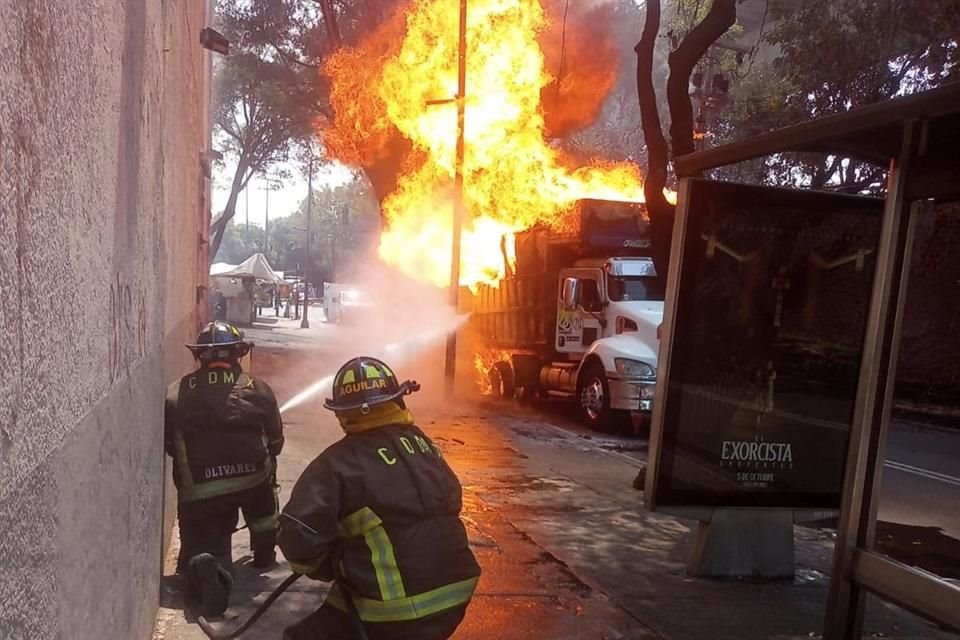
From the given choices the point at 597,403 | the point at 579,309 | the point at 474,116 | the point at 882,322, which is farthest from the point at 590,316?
the point at 882,322

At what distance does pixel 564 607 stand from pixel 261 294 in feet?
199

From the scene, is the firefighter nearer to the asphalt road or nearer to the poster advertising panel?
the poster advertising panel

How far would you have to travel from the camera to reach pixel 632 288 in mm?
14242

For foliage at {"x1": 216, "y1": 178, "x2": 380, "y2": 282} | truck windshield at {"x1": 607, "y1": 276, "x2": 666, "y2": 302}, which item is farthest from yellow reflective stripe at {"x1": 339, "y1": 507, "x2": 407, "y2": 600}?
foliage at {"x1": 216, "y1": 178, "x2": 380, "y2": 282}

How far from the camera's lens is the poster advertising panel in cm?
578

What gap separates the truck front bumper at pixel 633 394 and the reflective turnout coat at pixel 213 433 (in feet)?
27.4

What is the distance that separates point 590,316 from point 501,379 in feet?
12.1

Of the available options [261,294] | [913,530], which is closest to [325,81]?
[913,530]

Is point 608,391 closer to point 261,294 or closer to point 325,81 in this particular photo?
point 325,81

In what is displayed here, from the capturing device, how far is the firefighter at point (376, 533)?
302 centimetres

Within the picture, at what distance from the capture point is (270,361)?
2267 centimetres

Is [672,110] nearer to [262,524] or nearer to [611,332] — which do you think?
[611,332]

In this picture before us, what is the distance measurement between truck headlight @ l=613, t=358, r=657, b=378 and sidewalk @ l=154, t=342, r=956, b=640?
8.18ft

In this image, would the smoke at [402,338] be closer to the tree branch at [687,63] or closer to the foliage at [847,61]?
the tree branch at [687,63]
